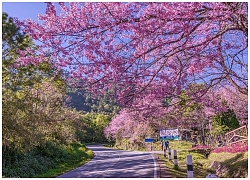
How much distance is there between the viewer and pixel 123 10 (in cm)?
379

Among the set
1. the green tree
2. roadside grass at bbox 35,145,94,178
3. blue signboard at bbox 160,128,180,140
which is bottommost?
roadside grass at bbox 35,145,94,178

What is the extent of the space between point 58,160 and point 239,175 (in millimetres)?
9825

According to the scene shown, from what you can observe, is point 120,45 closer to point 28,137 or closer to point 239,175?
point 28,137

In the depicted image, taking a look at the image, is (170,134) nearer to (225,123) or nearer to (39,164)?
(39,164)

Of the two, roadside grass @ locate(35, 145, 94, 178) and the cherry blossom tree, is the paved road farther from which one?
the cherry blossom tree

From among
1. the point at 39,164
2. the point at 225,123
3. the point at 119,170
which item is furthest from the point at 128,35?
the point at 225,123

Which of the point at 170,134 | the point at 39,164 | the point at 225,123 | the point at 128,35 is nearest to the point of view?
the point at 128,35

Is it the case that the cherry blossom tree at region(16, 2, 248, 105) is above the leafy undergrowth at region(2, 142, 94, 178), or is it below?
above

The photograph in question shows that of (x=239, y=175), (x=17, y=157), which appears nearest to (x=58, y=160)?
(x=17, y=157)

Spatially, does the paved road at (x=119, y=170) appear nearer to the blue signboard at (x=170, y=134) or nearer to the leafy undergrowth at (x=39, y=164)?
the leafy undergrowth at (x=39, y=164)

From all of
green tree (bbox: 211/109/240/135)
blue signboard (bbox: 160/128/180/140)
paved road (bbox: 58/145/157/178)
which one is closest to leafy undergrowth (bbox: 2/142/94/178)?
paved road (bbox: 58/145/157/178)

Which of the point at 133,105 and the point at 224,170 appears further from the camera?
the point at 224,170

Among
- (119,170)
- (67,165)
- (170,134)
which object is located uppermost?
(170,134)

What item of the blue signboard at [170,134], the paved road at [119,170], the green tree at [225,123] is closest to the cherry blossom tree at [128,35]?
the paved road at [119,170]
